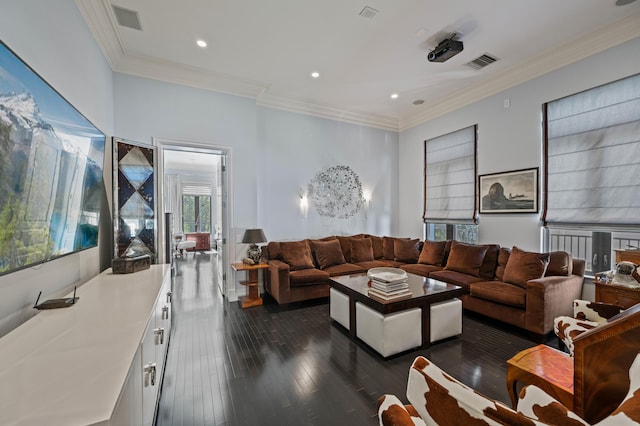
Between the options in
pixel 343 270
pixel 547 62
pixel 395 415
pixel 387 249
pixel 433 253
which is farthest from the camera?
pixel 387 249

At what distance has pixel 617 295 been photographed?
2531mm

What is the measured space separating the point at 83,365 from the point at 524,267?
409 cm

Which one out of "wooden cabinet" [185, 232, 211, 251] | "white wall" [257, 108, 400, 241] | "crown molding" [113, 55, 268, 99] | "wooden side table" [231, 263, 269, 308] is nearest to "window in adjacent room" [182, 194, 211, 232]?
"wooden cabinet" [185, 232, 211, 251]

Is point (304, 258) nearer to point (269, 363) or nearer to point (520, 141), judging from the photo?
point (269, 363)

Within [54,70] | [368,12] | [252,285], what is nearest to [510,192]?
Answer: [368,12]

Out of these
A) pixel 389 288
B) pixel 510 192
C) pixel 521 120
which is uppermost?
pixel 521 120

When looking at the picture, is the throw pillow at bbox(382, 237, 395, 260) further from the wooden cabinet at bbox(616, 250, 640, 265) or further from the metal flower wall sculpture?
the wooden cabinet at bbox(616, 250, 640, 265)

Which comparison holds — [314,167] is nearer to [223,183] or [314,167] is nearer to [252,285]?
[223,183]

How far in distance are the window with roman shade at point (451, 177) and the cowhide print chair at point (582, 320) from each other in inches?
107

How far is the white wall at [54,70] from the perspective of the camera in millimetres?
1364

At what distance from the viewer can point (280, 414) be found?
1.81 m

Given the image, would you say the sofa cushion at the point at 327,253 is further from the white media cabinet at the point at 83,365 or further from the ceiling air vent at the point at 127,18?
the ceiling air vent at the point at 127,18

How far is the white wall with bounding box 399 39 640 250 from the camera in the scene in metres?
3.03

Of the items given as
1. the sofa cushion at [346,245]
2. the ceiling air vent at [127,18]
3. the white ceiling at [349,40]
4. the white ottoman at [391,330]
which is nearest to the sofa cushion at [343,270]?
the sofa cushion at [346,245]
